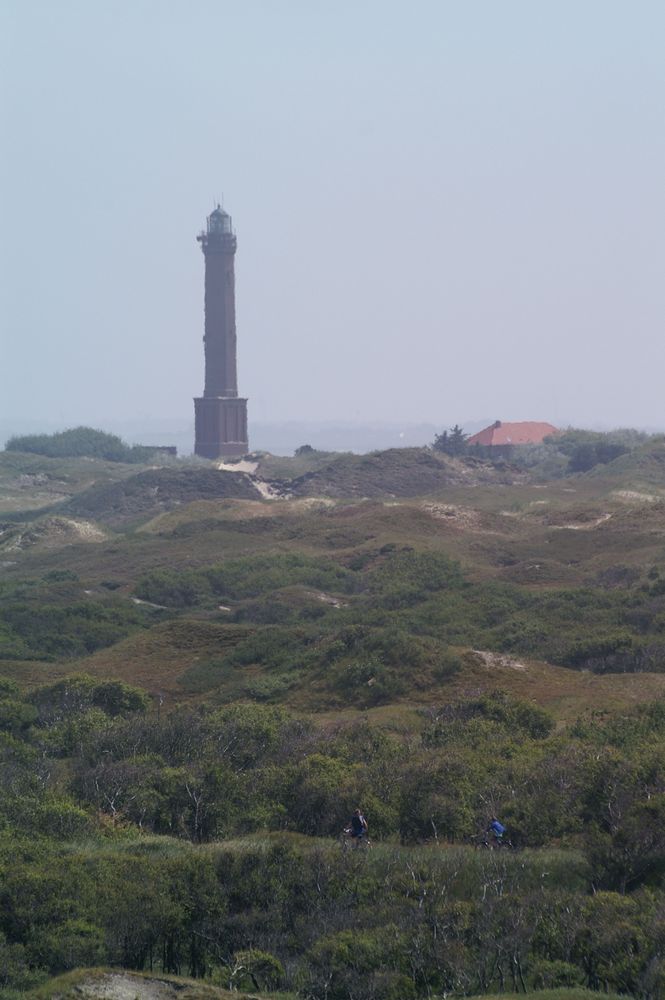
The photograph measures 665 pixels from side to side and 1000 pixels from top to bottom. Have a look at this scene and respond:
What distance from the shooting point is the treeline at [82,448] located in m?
132

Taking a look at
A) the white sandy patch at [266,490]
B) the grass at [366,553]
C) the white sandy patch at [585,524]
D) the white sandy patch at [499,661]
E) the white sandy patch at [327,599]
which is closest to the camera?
the grass at [366,553]

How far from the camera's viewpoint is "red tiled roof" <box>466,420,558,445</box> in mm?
124125

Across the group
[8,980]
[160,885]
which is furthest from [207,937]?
[8,980]

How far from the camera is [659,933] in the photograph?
14.0m

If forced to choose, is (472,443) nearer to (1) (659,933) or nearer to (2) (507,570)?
(2) (507,570)

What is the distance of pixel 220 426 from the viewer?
11619cm

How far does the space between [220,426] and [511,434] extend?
27.8 meters

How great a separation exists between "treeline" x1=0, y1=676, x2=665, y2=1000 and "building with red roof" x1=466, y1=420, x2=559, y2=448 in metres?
98.0

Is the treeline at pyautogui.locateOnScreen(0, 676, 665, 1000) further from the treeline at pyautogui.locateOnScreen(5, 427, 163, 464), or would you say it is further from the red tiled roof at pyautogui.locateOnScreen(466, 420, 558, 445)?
the treeline at pyautogui.locateOnScreen(5, 427, 163, 464)

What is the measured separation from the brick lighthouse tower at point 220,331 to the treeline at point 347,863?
280ft

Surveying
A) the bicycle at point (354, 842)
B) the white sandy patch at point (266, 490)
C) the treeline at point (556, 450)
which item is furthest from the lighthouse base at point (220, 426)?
the bicycle at point (354, 842)

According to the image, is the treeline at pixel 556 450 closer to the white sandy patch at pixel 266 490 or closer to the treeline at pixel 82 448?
the white sandy patch at pixel 266 490

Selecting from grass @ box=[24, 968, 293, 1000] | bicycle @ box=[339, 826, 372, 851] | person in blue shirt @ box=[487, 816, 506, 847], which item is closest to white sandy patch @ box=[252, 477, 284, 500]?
bicycle @ box=[339, 826, 372, 851]

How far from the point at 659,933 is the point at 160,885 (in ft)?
17.8
